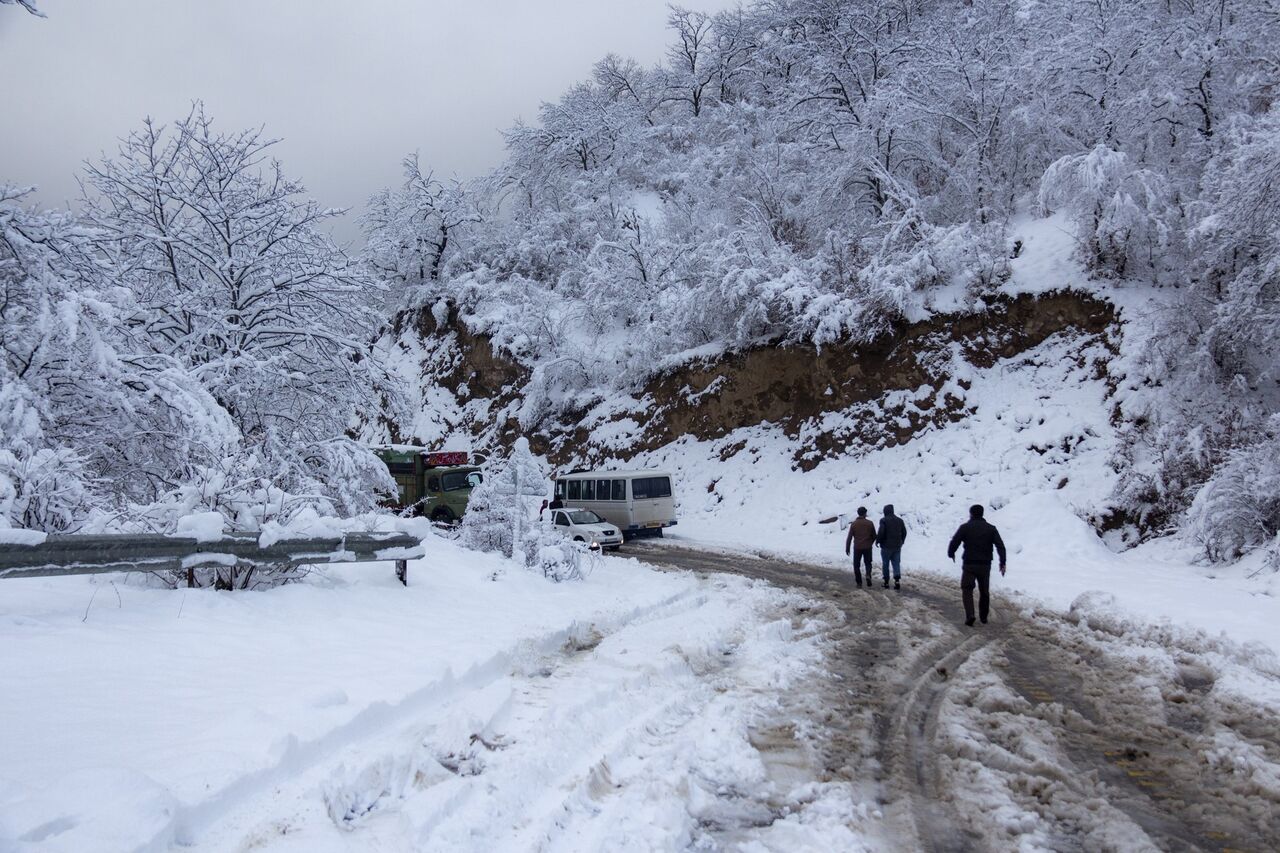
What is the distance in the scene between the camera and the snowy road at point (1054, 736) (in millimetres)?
4008

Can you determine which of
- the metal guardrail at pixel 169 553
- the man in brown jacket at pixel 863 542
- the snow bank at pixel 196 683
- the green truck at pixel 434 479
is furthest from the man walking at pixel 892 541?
the green truck at pixel 434 479

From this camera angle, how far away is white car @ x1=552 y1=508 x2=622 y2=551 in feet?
66.3

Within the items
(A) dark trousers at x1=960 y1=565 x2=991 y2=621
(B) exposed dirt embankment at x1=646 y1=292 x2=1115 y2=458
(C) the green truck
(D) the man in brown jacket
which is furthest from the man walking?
(C) the green truck

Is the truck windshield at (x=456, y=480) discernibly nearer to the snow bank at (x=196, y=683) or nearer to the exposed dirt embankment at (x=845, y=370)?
the exposed dirt embankment at (x=845, y=370)

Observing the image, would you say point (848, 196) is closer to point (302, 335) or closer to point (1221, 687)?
point (302, 335)

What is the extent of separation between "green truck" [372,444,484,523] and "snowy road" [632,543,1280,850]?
17.1 m

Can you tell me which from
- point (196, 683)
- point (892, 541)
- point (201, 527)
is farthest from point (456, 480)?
point (196, 683)

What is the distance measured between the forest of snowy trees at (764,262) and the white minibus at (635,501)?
7828 millimetres

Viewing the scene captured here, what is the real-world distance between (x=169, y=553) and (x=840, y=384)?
2263 centimetres

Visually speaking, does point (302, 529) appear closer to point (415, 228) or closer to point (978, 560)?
point (978, 560)

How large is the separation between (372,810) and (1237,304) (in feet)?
59.9

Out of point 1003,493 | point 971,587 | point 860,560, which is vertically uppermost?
point 1003,493

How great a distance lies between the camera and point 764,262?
91.4 ft

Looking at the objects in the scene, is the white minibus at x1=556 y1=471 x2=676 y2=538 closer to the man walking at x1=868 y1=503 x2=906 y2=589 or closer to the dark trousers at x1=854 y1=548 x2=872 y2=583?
the dark trousers at x1=854 y1=548 x2=872 y2=583
